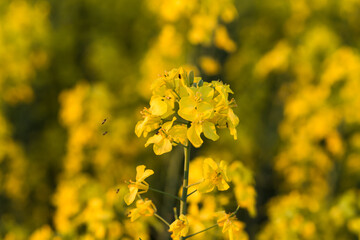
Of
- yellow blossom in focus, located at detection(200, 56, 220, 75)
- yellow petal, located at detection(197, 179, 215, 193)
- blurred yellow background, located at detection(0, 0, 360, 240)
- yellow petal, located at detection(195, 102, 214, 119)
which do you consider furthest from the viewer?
blurred yellow background, located at detection(0, 0, 360, 240)

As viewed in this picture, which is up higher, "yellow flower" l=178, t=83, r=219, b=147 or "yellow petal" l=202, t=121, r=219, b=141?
"yellow flower" l=178, t=83, r=219, b=147

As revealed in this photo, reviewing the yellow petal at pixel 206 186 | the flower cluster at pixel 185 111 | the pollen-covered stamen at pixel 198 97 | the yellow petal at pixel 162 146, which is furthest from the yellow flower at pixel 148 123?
the yellow petal at pixel 206 186

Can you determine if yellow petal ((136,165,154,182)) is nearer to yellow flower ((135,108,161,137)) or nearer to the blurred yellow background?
yellow flower ((135,108,161,137))

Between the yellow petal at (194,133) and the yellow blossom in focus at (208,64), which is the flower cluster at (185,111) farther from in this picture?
the yellow blossom in focus at (208,64)

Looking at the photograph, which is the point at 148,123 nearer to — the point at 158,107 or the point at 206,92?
the point at 158,107

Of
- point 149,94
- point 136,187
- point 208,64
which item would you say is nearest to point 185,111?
point 136,187

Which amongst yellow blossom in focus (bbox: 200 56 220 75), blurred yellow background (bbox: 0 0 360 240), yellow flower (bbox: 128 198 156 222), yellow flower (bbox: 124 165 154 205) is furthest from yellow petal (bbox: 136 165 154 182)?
yellow blossom in focus (bbox: 200 56 220 75)
